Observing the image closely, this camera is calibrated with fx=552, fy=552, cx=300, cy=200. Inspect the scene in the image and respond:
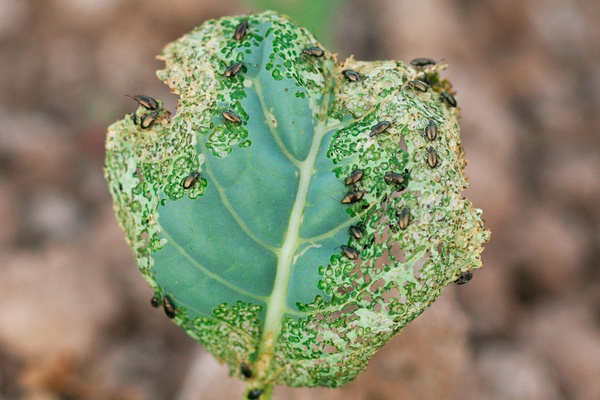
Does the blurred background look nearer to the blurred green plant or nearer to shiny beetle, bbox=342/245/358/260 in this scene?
the blurred green plant

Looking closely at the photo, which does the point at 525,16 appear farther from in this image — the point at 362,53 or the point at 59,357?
the point at 59,357

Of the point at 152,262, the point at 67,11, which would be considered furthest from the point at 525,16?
the point at 152,262

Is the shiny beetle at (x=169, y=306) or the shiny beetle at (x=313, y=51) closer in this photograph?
the shiny beetle at (x=313, y=51)

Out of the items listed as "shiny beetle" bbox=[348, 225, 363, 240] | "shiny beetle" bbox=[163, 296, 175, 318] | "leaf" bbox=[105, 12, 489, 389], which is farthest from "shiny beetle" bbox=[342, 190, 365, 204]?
"shiny beetle" bbox=[163, 296, 175, 318]

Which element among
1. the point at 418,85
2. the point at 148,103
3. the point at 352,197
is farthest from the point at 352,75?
the point at 148,103

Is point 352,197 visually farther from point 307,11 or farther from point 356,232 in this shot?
point 307,11

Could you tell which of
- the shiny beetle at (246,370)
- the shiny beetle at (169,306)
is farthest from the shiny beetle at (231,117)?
the shiny beetle at (246,370)

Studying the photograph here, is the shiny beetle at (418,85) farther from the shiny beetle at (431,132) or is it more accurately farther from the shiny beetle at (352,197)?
the shiny beetle at (352,197)
